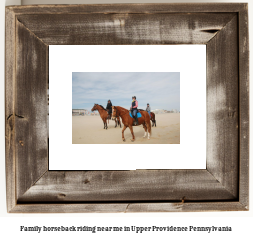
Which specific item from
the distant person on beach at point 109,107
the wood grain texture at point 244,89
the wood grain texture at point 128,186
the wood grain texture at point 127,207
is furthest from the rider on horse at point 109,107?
the wood grain texture at point 244,89

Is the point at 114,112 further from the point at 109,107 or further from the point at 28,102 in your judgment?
the point at 28,102

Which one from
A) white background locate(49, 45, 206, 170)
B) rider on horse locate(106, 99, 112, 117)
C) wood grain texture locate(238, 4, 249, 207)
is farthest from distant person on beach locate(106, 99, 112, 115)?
wood grain texture locate(238, 4, 249, 207)

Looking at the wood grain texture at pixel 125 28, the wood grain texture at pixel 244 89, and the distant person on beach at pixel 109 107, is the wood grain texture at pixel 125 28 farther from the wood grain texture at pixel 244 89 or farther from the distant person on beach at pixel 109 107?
the distant person on beach at pixel 109 107

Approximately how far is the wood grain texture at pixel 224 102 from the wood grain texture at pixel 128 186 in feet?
0.21

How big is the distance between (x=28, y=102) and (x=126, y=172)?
0.46 meters

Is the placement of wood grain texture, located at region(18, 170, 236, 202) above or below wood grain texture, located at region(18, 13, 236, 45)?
below

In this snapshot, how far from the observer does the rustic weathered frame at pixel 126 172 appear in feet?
2.08

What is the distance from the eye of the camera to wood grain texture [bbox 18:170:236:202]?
2.13 feet

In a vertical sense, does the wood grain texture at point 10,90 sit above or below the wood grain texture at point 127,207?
above

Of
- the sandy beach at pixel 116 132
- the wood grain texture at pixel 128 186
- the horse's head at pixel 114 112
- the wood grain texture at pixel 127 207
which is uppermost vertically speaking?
the horse's head at pixel 114 112

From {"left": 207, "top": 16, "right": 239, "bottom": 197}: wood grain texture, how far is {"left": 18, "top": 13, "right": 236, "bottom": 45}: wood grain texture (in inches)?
2.1

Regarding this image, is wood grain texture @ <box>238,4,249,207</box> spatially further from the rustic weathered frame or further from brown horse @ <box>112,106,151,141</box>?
brown horse @ <box>112,106,151,141</box>

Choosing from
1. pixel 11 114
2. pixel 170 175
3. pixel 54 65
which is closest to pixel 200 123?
pixel 170 175
